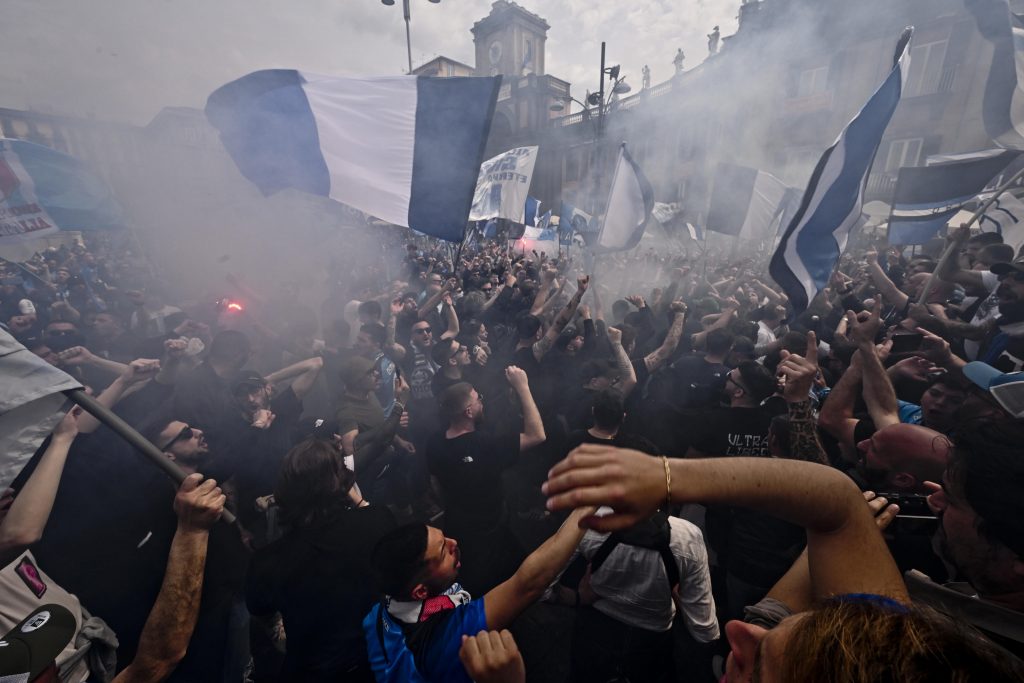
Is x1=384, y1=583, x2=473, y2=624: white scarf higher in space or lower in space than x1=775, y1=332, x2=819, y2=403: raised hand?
lower

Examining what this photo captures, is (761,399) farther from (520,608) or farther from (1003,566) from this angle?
(520,608)

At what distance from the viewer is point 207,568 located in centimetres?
213

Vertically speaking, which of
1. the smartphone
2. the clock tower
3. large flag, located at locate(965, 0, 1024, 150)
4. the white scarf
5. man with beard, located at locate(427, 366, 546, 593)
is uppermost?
the clock tower

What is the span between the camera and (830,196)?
3.39 meters

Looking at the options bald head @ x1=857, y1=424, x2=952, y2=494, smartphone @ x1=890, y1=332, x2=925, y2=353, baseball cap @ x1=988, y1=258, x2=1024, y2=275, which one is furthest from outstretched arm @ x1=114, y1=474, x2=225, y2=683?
baseball cap @ x1=988, y1=258, x2=1024, y2=275

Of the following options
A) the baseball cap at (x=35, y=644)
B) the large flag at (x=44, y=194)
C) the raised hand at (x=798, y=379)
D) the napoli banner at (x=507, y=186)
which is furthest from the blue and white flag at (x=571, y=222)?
the baseball cap at (x=35, y=644)

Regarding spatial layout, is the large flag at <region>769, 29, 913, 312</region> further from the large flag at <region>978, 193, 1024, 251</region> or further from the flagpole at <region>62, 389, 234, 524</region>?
the large flag at <region>978, 193, 1024, 251</region>

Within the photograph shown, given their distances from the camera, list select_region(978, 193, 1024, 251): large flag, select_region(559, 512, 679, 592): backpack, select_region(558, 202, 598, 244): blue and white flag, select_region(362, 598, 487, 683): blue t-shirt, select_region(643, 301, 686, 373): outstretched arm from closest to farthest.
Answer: select_region(362, 598, 487, 683): blue t-shirt, select_region(559, 512, 679, 592): backpack, select_region(643, 301, 686, 373): outstretched arm, select_region(978, 193, 1024, 251): large flag, select_region(558, 202, 598, 244): blue and white flag

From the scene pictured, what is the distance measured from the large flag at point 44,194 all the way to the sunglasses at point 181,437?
22.8ft

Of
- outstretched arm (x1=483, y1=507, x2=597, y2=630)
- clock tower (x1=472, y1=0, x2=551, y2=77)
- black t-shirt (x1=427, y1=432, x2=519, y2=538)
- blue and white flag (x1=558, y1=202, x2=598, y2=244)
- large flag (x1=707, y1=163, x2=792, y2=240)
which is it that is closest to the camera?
outstretched arm (x1=483, y1=507, x2=597, y2=630)

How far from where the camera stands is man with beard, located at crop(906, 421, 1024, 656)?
112 cm

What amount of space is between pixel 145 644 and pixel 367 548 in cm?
79

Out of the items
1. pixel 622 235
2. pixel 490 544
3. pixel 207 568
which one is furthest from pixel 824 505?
pixel 622 235

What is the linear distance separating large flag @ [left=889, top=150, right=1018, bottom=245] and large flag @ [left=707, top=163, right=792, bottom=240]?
5.94 ft
